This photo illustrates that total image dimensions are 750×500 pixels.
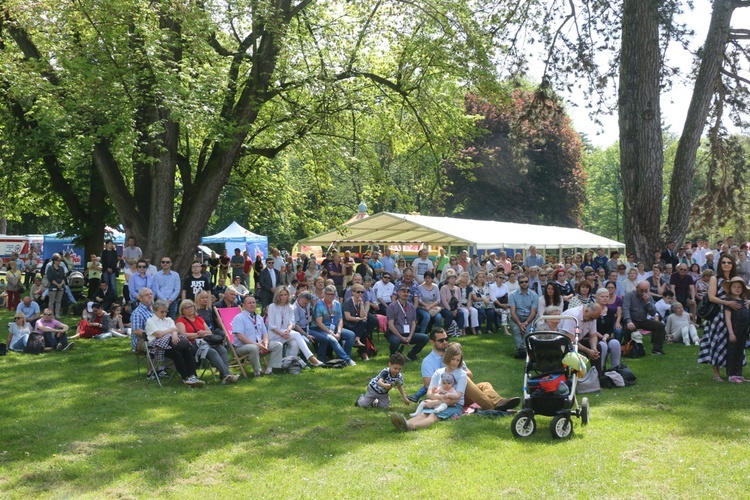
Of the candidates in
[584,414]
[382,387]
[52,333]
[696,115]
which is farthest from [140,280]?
[696,115]

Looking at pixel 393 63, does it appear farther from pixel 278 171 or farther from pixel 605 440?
pixel 605 440

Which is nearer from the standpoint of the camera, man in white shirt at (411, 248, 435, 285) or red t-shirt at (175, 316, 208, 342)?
red t-shirt at (175, 316, 208, 342)

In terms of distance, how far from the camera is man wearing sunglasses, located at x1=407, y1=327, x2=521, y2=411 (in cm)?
791

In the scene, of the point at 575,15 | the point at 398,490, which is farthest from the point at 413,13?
the point at 398,490

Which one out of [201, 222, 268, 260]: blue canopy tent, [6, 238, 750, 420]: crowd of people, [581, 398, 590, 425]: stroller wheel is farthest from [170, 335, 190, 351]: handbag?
[201, 222, 268, 260]: blue canopy tent

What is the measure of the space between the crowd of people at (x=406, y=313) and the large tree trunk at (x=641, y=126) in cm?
78

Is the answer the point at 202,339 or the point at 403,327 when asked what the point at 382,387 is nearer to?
the point at 202,339

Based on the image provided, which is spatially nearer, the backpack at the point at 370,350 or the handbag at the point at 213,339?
the handbag at the point at 213,339

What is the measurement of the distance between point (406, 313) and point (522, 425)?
5.15m

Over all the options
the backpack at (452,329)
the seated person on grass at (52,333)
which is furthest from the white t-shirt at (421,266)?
the seated person on grass at (52,333)

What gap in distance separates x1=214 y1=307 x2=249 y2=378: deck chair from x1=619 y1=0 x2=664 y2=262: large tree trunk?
961cm

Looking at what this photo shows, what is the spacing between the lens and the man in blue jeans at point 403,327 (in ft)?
38.9

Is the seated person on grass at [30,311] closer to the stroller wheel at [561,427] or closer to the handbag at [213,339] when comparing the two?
the handbag at [213,339]

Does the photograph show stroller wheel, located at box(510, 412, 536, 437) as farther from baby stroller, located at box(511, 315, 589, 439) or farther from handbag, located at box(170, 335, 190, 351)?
handbag, located at box(170, 335, 190, 351)
